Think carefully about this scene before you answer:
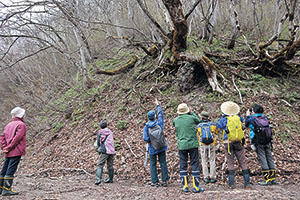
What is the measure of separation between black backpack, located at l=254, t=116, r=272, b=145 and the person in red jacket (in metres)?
5.79

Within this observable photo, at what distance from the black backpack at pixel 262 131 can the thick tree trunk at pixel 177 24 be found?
202 inches

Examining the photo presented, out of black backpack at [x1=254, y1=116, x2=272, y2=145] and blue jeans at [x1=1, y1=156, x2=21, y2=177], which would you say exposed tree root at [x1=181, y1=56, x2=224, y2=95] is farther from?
blue jeans at [x1=1, y1=156, x2=21, y2=177]

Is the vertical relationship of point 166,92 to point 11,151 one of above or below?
above

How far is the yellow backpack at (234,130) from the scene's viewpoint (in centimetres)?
464

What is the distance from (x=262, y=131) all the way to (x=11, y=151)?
20.0 feet

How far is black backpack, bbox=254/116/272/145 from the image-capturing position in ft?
15.7

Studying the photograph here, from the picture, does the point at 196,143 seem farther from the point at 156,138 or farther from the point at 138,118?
the point at 138,118

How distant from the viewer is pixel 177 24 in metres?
8.24

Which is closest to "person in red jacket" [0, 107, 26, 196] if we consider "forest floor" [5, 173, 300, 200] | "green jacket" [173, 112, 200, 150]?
"forest floor" [5, 173, 300, 200]

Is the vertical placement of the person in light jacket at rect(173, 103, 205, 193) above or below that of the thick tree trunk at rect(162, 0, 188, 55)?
below

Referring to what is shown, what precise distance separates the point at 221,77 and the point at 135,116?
442cm

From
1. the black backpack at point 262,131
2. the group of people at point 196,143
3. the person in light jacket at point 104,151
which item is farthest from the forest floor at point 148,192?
the black backpack at point 262,131

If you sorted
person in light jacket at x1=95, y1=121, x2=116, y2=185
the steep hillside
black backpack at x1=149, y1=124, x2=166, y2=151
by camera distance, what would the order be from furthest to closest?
1. the steep hillside
2. person in light jacket at x1=95, y1=121, x2=116, y2=185
3. black backpack at x1=149, y1=124, x2=166, y2=151

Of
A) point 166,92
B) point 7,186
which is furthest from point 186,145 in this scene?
point 166,92
